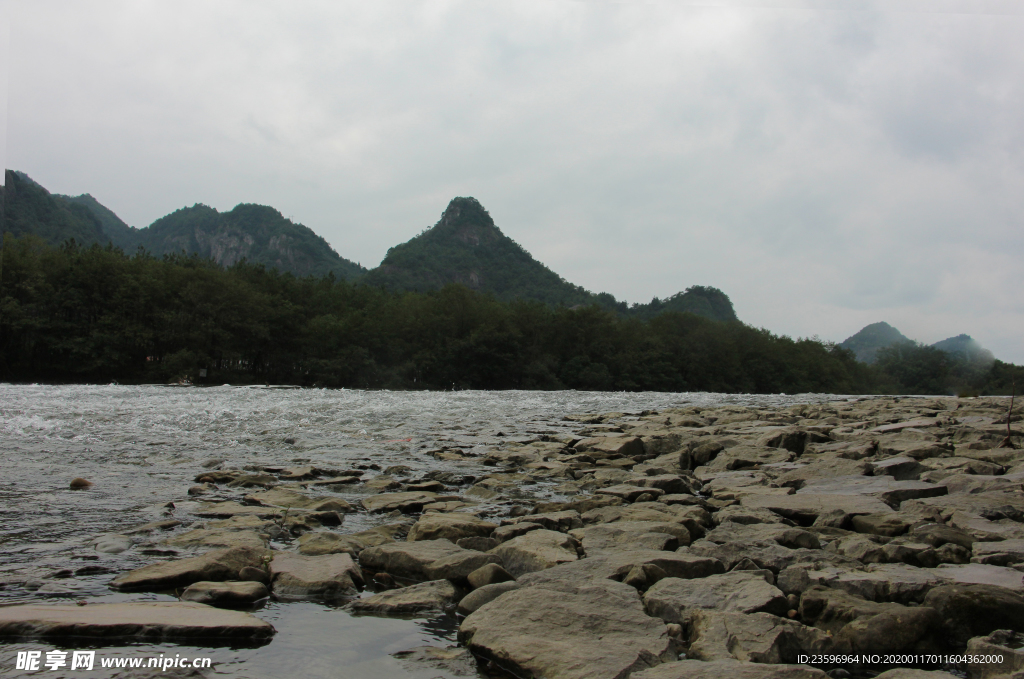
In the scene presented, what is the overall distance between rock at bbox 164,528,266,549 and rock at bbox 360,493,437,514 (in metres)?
1.34

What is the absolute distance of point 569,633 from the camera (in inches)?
99.6

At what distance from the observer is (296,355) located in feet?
148

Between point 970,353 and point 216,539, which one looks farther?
point 970,353

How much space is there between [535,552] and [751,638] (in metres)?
1.40

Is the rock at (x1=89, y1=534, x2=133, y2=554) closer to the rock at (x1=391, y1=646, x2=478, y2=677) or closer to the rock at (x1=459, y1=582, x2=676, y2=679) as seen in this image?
the rock at (x1=391, y1=646, x2=478, y2=677)

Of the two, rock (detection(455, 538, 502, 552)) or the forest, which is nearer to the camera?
rock (detection(455, 538, 502, 552))

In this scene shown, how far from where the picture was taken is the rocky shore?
8.02 feet

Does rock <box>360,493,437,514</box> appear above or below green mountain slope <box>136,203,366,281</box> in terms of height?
below

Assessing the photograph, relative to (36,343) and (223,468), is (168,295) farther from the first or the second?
(223,468)

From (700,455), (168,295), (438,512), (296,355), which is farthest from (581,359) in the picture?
(438,512)

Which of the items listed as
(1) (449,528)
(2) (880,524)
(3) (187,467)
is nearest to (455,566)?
(1) (449,528)

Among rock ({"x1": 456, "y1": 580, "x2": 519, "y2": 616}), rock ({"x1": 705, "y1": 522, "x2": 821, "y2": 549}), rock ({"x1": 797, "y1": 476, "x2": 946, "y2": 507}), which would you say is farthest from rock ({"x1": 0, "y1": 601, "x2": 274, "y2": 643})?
rock ({"x1": 797, "y1": 476, "x2": 946, "y2": 507})

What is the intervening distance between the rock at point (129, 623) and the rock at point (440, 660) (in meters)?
0.63

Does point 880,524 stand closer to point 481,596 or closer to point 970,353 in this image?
point 481,596
